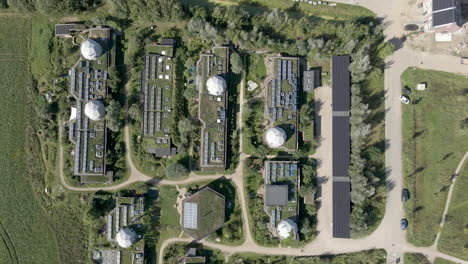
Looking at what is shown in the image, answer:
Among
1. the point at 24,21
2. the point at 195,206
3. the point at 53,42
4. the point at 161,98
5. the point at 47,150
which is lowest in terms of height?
the point at 195,206

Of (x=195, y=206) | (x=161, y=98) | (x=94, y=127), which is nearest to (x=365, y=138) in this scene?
(x=195, y=206)

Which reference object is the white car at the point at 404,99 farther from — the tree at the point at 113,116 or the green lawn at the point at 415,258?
the tree at the point at 113,116

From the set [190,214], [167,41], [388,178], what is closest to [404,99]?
[388,178]

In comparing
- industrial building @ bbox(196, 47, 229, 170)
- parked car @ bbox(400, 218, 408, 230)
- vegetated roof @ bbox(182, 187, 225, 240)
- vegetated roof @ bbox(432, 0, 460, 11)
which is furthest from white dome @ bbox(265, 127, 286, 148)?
vegetated roof @ bbox(432, 0, 460, 11)

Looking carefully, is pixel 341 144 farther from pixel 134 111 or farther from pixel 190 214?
pixel 134 111

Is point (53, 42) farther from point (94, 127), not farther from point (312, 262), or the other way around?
point (312, 262)

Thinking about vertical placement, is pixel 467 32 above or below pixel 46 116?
above
